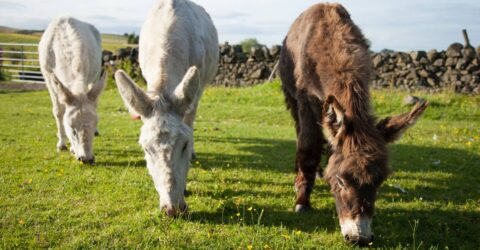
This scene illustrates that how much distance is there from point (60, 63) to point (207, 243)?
5.75 m

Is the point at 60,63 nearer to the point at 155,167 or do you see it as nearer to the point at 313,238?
the point at 155,167

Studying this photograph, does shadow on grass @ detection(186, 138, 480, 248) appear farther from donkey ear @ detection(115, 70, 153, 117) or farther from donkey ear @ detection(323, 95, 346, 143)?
donkey ear @ detection(115, 70, 153, 117)

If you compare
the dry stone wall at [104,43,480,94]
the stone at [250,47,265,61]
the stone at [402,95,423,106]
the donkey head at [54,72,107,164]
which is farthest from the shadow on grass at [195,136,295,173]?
the stone at [250,47,265,61]

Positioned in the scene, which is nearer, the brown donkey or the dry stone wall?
the brown donkey

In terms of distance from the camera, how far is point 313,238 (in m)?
4.10

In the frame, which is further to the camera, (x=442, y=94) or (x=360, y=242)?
(x=442, y=94)

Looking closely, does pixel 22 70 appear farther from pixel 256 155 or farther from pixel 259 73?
pixel 256 155

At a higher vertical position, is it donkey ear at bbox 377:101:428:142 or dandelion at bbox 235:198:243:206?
donkey ear at bbox 377:101:428:142

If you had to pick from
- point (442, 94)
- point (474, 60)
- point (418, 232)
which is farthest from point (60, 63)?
point (474, 60)

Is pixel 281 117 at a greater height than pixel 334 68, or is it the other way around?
pixel 334 68

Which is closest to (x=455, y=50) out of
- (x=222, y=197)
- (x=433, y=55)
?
(x=433, y=55)

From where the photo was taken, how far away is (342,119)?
12.5 ft

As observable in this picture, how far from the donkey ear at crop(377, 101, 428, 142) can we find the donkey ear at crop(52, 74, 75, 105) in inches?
203

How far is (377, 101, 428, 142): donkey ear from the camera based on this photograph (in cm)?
377
